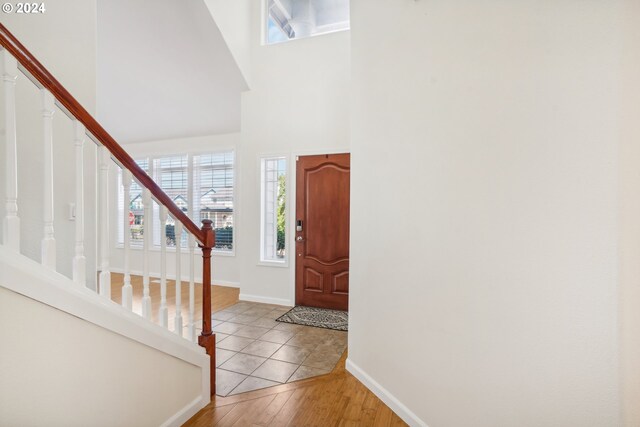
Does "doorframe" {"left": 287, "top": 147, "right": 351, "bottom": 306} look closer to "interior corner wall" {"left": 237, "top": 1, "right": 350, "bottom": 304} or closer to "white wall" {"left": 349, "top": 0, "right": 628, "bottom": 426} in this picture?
"interior corner wall" {"left": 237, "top": 1, "right": 350, "bottom": 304}

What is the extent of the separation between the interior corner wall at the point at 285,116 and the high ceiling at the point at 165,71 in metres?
0.47

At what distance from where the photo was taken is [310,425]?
1.87 metres

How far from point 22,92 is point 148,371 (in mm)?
1933

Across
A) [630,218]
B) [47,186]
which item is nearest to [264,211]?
[47,186]

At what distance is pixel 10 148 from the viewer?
1.07 m

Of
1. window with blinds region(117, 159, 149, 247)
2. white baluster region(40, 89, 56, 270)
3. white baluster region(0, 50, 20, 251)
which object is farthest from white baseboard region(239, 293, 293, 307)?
white baluster region(0, 50, 20, 251)

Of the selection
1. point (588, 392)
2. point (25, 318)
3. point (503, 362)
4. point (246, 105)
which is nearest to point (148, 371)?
point (25, 318)

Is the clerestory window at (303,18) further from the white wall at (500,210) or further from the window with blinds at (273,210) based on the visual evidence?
the white wall at (500,210)

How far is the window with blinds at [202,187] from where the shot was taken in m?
5.38

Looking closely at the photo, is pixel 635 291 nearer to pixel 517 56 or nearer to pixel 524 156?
pixel 524 156

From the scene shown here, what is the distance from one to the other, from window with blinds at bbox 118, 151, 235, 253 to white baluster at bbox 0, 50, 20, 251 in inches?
168

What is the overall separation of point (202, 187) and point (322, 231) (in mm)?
2636

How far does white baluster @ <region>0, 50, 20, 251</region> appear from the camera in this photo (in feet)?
3.49

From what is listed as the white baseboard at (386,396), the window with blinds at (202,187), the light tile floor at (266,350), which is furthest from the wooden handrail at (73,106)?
the window with blinds at (202,187)
